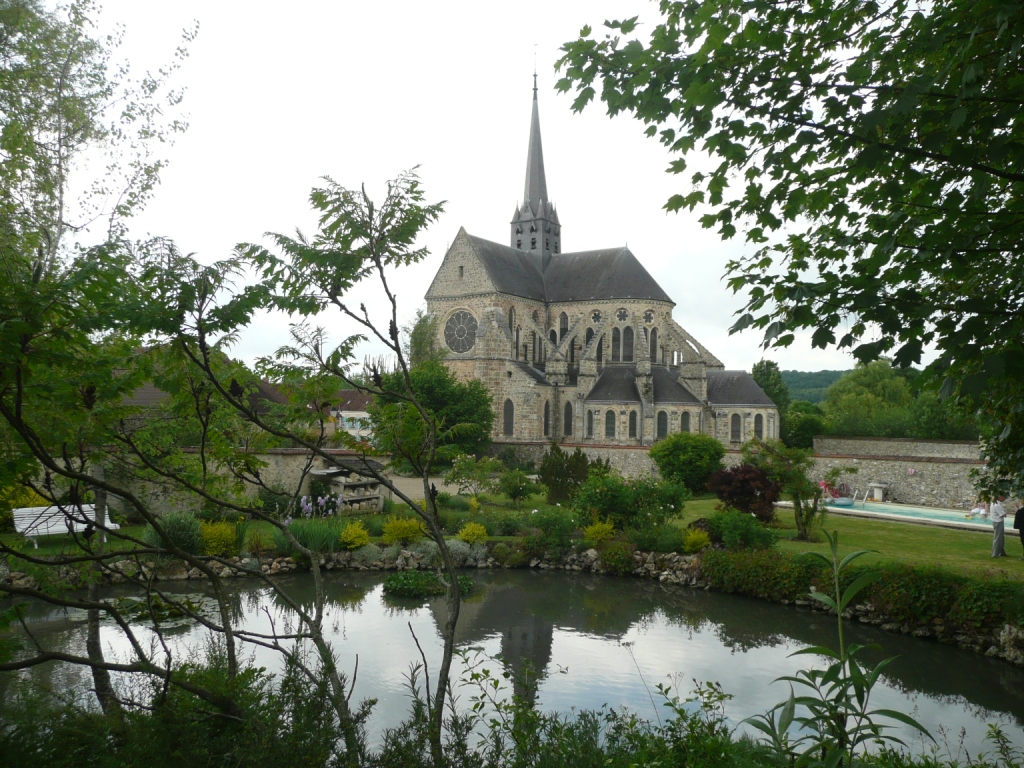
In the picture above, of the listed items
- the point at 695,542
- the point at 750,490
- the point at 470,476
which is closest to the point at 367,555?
the point at 470,476

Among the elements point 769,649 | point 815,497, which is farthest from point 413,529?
point 815,497

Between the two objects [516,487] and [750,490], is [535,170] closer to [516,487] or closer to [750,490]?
[516,487]

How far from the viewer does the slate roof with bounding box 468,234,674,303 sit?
38.9 metres

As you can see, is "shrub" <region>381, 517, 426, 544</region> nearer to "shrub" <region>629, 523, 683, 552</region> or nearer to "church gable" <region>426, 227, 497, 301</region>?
"shrub" <region>629, 523, 683, 552</region>

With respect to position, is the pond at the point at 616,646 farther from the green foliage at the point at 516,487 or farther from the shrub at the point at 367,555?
the green foliage at the point at 516,487

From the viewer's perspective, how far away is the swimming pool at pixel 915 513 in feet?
57.7

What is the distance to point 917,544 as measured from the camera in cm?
1498

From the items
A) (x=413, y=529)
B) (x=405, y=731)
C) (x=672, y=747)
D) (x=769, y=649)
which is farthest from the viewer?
(x=413, y=529)

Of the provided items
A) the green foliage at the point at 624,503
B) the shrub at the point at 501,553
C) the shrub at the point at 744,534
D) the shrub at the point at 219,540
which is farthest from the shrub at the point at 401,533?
the shrub at the point at 744,534

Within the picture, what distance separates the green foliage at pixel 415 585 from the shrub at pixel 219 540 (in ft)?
10.2

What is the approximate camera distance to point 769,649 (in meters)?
10.0

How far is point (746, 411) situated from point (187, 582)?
2578 centimetres

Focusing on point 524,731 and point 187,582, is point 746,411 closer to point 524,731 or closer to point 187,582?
point 187,582

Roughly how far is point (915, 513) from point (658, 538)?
8948mm
